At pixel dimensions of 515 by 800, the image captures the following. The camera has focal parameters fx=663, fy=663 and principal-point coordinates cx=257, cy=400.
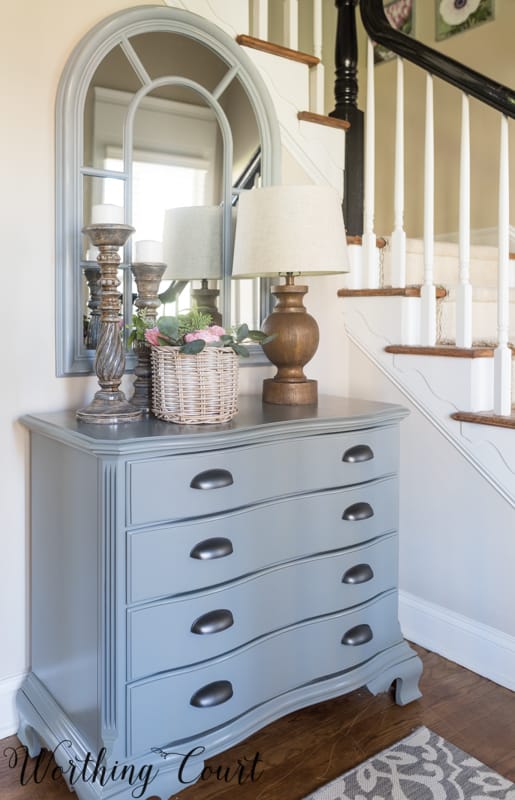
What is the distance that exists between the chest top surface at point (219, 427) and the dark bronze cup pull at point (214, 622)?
376mm

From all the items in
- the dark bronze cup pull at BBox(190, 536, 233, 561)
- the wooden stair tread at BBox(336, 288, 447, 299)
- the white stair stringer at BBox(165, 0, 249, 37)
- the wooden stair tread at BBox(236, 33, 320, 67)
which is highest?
the white stair stringer at BBox(165, 0, 249, 37)

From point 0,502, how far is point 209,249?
95 cm

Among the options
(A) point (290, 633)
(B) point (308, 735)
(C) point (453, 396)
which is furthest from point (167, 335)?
(B) point (308, 735)

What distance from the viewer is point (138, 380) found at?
5.71 feet

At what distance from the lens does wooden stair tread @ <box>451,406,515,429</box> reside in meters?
1.92

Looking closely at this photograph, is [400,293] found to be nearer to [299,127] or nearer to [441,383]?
[441,383]

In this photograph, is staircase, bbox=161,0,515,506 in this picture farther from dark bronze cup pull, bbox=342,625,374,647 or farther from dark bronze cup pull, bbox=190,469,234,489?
dark bronze cup pull, bbox=190,469,234,489

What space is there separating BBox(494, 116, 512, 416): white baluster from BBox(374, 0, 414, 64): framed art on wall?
76.4 inches

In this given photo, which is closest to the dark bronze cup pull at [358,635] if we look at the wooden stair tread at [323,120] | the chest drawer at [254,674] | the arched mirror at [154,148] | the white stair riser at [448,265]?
the chest drawer at [254,674]

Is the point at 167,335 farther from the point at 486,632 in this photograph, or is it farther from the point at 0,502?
the point at 486,632

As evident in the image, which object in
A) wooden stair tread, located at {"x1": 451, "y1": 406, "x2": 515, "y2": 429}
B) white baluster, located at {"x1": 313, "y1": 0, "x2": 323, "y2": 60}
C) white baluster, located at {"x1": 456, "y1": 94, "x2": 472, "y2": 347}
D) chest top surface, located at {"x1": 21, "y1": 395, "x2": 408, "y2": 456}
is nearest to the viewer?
chest top surface, located at {"x1": 21, "y1": 395, "x2": 408, "y2": 456}

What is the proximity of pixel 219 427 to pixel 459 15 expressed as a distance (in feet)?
9.31

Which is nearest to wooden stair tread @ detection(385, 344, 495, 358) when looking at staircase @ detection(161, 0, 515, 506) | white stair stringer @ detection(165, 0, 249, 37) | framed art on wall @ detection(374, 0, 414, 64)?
staircase @ detection(161, 0, 515, 506)

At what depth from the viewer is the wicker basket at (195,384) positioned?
5.11 feet
